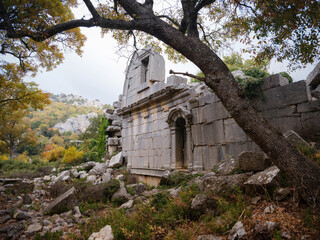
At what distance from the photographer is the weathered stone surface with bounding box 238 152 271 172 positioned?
3.85 meters

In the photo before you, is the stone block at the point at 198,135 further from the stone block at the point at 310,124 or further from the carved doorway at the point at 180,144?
the stone block at the point at 310,124

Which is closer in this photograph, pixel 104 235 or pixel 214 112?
pixel 104 235

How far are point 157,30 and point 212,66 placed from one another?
1.40 metres

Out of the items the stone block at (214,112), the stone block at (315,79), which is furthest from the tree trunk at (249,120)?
the stone block at (315,79)

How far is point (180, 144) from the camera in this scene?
823 cm

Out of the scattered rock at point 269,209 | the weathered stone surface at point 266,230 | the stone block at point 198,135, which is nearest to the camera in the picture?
the weathered stone surface at point 266,230

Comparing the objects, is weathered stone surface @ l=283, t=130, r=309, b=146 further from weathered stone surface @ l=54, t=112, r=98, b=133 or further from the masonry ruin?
weathered stone surface @ l=54, t=112, r=98, b=133

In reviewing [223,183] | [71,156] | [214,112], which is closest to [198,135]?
[214,112]

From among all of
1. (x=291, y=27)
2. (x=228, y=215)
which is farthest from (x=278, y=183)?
(x=291, y=27)

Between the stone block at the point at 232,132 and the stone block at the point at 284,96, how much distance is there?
87 centimetres

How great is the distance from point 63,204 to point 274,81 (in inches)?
272

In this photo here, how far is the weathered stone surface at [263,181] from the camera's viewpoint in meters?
3.06

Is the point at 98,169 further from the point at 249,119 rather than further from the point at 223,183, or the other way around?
the point at 249,119

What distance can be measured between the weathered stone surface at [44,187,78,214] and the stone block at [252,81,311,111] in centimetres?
620
